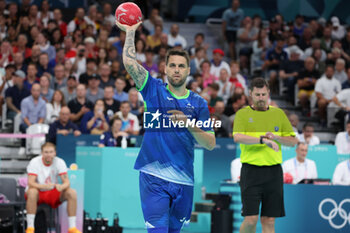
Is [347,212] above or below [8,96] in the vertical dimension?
below

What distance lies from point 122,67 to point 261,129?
8.84m

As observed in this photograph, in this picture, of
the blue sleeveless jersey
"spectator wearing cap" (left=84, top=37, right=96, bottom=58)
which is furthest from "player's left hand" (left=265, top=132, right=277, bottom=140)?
"spectator wearing cap" (left=84, top=37, right=96, bottom=58)

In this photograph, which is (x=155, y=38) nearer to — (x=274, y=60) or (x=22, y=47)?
(x=274, y=60)

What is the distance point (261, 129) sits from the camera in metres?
7.95

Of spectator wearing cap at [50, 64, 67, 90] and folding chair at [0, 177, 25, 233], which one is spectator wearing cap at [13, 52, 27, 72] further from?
folding chair at [0, 177, 25, 233]

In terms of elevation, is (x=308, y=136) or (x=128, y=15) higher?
(x=128, y=15)

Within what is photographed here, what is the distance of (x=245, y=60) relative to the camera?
1867cm

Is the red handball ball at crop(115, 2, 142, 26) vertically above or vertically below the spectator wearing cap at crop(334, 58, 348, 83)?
below

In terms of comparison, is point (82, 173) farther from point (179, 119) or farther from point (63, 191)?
point (179, 119)

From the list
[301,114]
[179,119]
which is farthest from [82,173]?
[301,114]

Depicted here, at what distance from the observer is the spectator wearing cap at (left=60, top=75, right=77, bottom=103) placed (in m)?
14.6

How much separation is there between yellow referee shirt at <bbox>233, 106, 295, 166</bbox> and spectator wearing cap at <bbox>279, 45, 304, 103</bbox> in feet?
30.2

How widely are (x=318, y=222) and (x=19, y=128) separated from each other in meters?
6.32

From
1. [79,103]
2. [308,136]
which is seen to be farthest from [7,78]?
[308,136]
